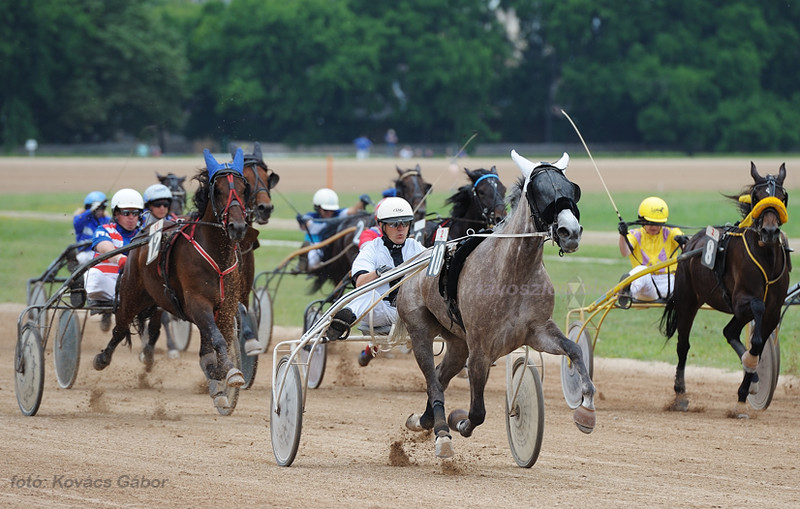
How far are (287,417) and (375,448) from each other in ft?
2.66

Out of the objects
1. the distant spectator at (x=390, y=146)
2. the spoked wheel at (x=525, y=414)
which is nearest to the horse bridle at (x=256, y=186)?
the spoked wheel at (x=525, y=414)

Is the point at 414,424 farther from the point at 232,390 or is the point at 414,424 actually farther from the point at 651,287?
the point at 651,287

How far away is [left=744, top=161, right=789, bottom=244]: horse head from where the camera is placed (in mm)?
8211

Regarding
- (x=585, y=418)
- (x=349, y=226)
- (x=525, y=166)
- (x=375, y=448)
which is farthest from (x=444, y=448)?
(x=349, y=226)

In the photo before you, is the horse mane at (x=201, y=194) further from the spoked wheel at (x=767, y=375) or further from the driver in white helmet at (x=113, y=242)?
the spoked wheel at (x=767, y=375)

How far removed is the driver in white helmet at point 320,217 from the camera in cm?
1251

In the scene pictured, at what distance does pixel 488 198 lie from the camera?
31.1 ft

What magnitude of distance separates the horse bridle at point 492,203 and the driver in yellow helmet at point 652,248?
1.09 metres

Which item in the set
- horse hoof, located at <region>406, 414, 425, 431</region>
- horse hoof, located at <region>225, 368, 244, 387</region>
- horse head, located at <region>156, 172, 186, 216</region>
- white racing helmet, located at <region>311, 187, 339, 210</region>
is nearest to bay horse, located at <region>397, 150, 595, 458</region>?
horse hoof, located at <region>406, 414, 425, 431</region>

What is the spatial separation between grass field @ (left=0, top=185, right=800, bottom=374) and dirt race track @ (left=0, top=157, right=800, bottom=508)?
1275 mm

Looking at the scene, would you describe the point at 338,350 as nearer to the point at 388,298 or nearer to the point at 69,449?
the point at 388,298

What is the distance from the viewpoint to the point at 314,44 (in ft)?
148

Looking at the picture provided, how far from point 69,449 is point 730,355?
24.5ft

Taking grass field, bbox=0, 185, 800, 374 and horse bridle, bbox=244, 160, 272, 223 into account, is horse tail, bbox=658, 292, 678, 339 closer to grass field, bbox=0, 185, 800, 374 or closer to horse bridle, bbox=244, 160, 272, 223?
grass field, bbox=0, 185, 800, 374
